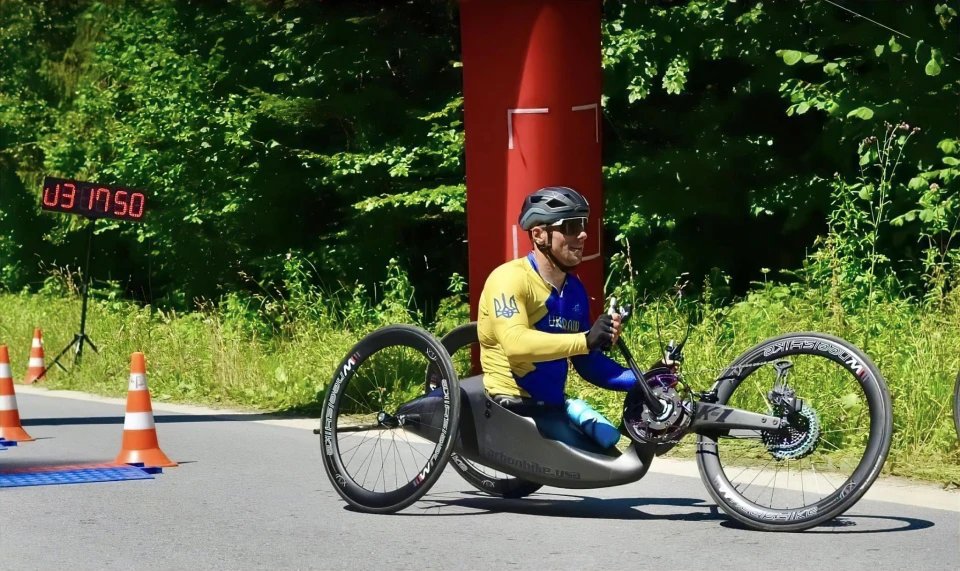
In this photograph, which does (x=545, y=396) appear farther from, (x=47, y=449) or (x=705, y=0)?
(x=705, y=0)

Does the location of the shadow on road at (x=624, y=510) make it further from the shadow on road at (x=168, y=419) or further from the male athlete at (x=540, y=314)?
the shadow on road at (x=168, y=419)

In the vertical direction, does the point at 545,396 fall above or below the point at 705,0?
below

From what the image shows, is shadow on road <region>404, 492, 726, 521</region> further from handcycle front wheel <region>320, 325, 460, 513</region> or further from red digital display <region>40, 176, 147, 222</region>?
red digital display <region>40, 176, 147, 222</region>

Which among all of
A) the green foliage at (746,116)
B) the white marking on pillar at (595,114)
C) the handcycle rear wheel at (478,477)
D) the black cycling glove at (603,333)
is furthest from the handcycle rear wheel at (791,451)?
the green foliage at (746,116)

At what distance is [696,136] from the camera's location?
19.2 meters

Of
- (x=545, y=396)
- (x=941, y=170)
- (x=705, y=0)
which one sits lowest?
(x=545, y=396)

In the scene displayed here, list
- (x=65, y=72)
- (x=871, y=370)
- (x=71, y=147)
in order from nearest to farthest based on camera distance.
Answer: (x=871, y=370) < (x=71, y=147) < (x=65, y=72)

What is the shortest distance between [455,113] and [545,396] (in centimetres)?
1284

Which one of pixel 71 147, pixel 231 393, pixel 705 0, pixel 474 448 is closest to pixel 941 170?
pixel 705 0

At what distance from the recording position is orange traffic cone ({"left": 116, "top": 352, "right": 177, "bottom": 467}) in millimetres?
10578

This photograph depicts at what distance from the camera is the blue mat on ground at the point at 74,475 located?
9.91 m

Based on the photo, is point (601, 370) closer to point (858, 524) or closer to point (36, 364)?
point (858, 524)

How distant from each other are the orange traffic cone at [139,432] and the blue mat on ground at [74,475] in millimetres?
102

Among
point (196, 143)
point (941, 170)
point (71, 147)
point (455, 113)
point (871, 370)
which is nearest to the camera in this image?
point (871, 370)
